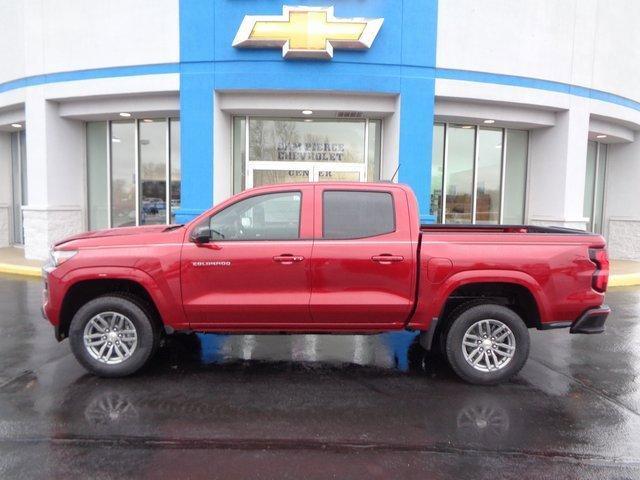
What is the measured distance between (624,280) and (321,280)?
9.62 meters

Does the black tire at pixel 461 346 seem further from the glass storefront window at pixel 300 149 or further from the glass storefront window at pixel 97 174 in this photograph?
the glass storefront window at pixel 97 174

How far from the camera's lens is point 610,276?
11320 millimetres

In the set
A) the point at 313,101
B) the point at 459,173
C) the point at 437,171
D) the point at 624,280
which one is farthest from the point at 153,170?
the point at 624,280

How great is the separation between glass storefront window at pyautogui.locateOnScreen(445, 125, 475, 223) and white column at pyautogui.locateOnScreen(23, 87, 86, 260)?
10355 mm

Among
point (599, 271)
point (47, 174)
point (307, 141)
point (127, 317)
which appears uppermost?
point (307, 141)

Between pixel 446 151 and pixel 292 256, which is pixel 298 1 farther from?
pixel 292 256

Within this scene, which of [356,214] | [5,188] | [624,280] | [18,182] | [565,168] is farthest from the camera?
[18,182]

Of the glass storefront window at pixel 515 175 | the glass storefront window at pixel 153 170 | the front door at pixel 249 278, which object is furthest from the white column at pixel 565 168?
the glass storefront window at pixel 153 170

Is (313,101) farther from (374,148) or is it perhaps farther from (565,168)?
(565,168)

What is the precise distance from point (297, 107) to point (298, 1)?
2248mm

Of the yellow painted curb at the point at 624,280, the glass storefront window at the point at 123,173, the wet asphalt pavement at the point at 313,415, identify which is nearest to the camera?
the wet asphalt pavement at the point at 313,415

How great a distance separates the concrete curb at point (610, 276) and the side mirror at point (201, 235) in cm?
835

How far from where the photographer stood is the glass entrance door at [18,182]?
1551cm

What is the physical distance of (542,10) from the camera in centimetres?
1138
